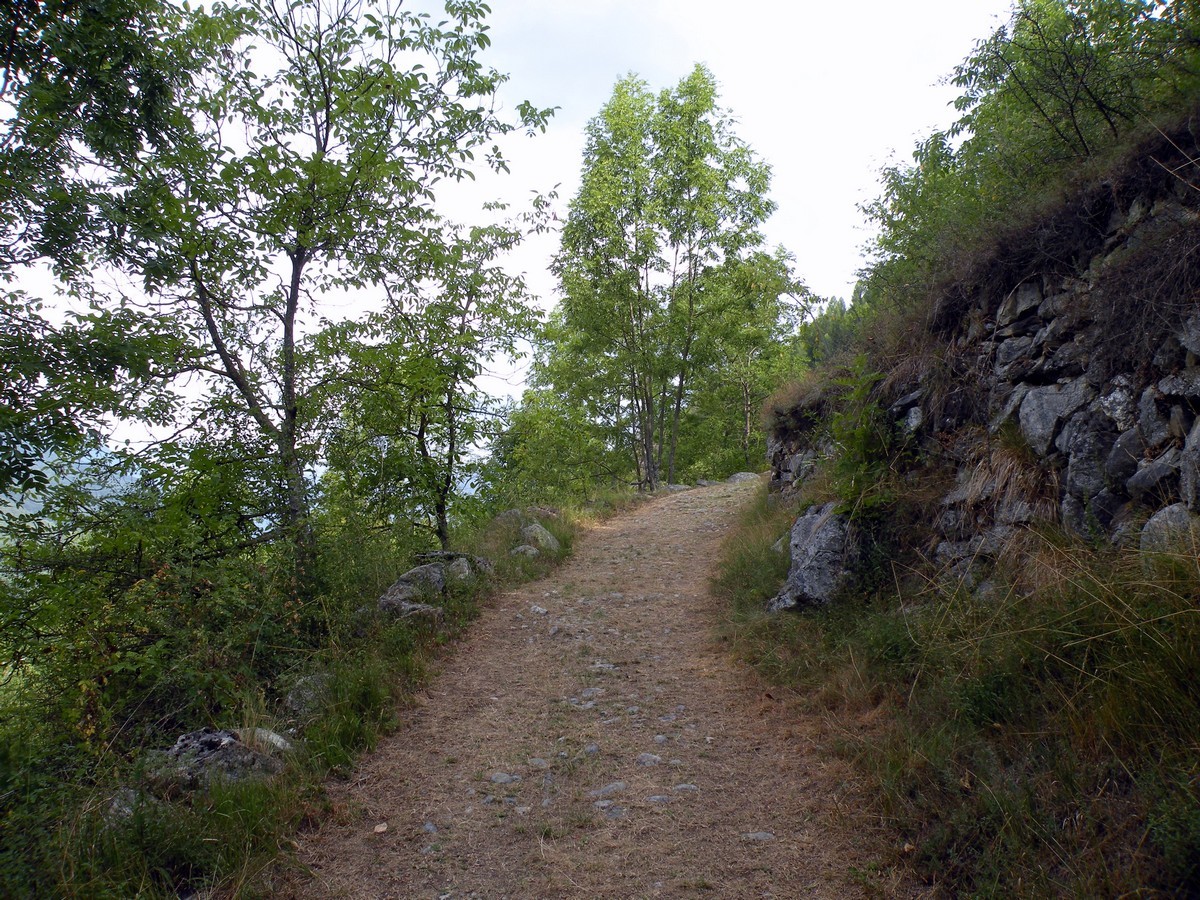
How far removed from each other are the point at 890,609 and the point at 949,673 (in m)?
1.38

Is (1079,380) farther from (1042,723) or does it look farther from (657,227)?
(657,227)

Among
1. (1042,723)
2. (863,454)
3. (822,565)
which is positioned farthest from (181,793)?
(863,454)

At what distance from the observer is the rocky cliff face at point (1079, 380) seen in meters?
3.63

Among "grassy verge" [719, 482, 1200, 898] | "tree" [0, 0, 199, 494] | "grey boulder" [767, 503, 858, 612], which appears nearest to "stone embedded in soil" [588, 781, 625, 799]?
"grassy verge" [719, 482, 1200, 898]

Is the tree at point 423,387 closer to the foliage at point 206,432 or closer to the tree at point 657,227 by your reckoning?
the foliage at point 206,432

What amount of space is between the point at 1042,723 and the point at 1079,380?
247 centimetres

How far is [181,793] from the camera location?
3.65 m

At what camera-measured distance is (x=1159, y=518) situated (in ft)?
10.9

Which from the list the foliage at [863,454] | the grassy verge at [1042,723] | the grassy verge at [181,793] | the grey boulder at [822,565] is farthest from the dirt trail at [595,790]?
the foliage at [863,454]

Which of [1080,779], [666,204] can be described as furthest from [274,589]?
[666,204]

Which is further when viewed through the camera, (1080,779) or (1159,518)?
(1159,518)

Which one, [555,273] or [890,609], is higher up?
[555,273]

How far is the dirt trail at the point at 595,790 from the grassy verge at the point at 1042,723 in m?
0.38

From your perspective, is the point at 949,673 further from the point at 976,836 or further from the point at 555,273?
the point at 555,273
